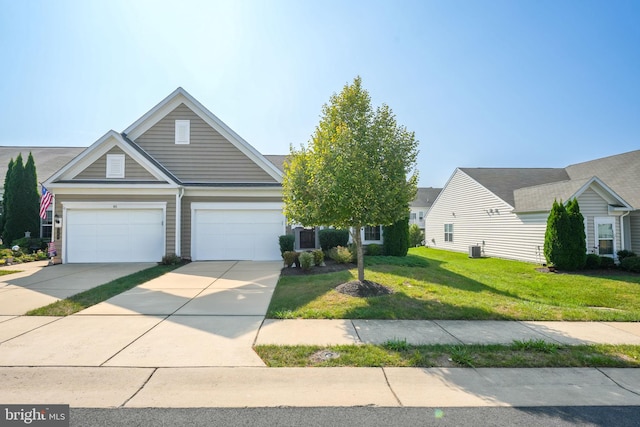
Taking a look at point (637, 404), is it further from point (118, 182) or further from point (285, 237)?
point (118, 182)

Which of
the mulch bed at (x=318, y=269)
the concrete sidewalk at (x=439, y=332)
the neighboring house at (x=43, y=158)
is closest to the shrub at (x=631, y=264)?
the concrete sidewalk at (x=439, y=332)

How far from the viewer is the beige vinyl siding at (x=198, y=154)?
14.3 metres

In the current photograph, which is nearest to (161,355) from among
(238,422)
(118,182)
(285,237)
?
(238,422)

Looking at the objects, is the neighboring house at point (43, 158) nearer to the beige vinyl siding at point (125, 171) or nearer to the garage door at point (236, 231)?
the beige vinyl siding at point (125, 171)

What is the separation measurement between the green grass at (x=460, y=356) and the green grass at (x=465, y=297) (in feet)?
4.91

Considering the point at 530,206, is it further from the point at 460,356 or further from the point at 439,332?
the point at 460,356

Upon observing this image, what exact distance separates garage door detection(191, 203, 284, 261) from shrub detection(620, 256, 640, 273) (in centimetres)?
1524

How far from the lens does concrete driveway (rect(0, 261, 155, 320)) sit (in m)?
7.01

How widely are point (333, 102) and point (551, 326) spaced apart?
6891 mm

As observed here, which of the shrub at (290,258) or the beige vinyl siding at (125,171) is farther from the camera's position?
the beige vinyl siding at (125,171)

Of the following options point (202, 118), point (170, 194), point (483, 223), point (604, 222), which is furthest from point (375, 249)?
point (604, 222)

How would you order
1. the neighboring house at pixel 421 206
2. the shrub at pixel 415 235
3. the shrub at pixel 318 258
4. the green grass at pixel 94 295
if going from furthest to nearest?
1. the neighboring house at pixel 421 206
2. the shrub at pixel 415 235
3. the shrub at pixel 318 258
4. the green grass at pixel 94 295

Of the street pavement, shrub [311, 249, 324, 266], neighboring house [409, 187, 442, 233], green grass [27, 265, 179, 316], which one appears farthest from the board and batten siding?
green grass [27, 265, 179, 316]

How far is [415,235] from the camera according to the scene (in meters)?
28.3
